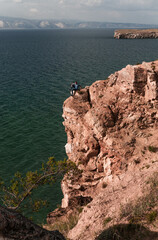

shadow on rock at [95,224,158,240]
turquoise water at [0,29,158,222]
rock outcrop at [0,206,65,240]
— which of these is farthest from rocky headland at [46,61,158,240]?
rock outcrop at [0,206,65,240]

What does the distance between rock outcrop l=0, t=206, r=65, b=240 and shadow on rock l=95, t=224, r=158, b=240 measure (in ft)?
23.7

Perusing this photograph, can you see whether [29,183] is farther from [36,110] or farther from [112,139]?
[36,110]

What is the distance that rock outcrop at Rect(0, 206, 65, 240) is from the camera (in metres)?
12.0

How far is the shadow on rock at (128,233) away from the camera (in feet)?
57.7

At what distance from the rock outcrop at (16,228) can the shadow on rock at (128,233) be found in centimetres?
724

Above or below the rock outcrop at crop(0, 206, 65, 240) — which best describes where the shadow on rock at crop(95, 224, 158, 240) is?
below

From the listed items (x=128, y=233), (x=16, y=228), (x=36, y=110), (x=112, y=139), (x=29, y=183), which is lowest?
(x=36, y=110)

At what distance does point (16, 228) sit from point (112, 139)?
21619 millimetres

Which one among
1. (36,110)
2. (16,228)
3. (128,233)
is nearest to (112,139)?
(128,233)

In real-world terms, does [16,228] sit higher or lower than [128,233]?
higher

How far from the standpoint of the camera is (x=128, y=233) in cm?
1869

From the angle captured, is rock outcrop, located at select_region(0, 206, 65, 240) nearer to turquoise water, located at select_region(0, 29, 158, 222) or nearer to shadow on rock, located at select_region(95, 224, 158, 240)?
shadow on rock, located at select_region(95, 224, 158, 240)

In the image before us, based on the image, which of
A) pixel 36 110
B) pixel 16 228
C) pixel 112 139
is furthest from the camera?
pixel 36 110

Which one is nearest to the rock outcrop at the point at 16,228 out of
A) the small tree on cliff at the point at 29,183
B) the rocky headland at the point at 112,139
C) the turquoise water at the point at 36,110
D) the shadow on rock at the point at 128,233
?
the shadow on rock at the point at 128,233
